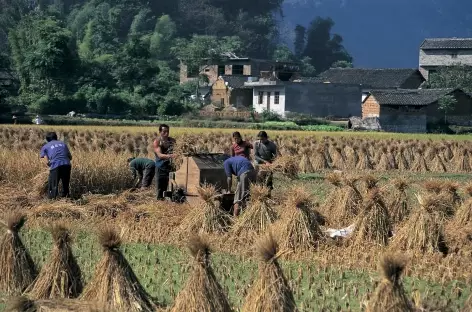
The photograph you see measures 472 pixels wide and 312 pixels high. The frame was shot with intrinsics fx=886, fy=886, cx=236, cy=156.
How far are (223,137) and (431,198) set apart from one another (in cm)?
2011

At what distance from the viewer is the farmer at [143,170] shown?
1884 cm

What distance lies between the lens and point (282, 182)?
2136 centimetres

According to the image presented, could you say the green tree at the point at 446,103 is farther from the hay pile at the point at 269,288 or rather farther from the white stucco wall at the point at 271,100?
the hay pile at the point at 269,288

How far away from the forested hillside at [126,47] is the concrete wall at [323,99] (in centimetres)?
897

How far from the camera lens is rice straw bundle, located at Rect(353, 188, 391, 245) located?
1337 centimetres

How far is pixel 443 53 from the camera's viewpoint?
8488cm

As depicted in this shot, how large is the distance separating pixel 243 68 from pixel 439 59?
64.5ft

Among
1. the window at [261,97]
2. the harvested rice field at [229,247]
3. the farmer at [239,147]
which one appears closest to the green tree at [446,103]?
the window at [261,97]

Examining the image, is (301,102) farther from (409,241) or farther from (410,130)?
(409,241)

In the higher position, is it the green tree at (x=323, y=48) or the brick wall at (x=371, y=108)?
the green tree at (x=323, y=48)

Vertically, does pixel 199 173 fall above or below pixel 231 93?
above

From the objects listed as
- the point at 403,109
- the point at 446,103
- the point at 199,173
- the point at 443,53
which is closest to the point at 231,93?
the point at 443,53

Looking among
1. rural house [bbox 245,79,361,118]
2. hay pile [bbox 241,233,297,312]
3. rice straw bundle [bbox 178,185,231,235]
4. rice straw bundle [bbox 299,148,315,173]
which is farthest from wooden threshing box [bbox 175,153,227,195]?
rural house [bbox 245,79,361,118]

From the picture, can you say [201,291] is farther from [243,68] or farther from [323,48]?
[323,48]
